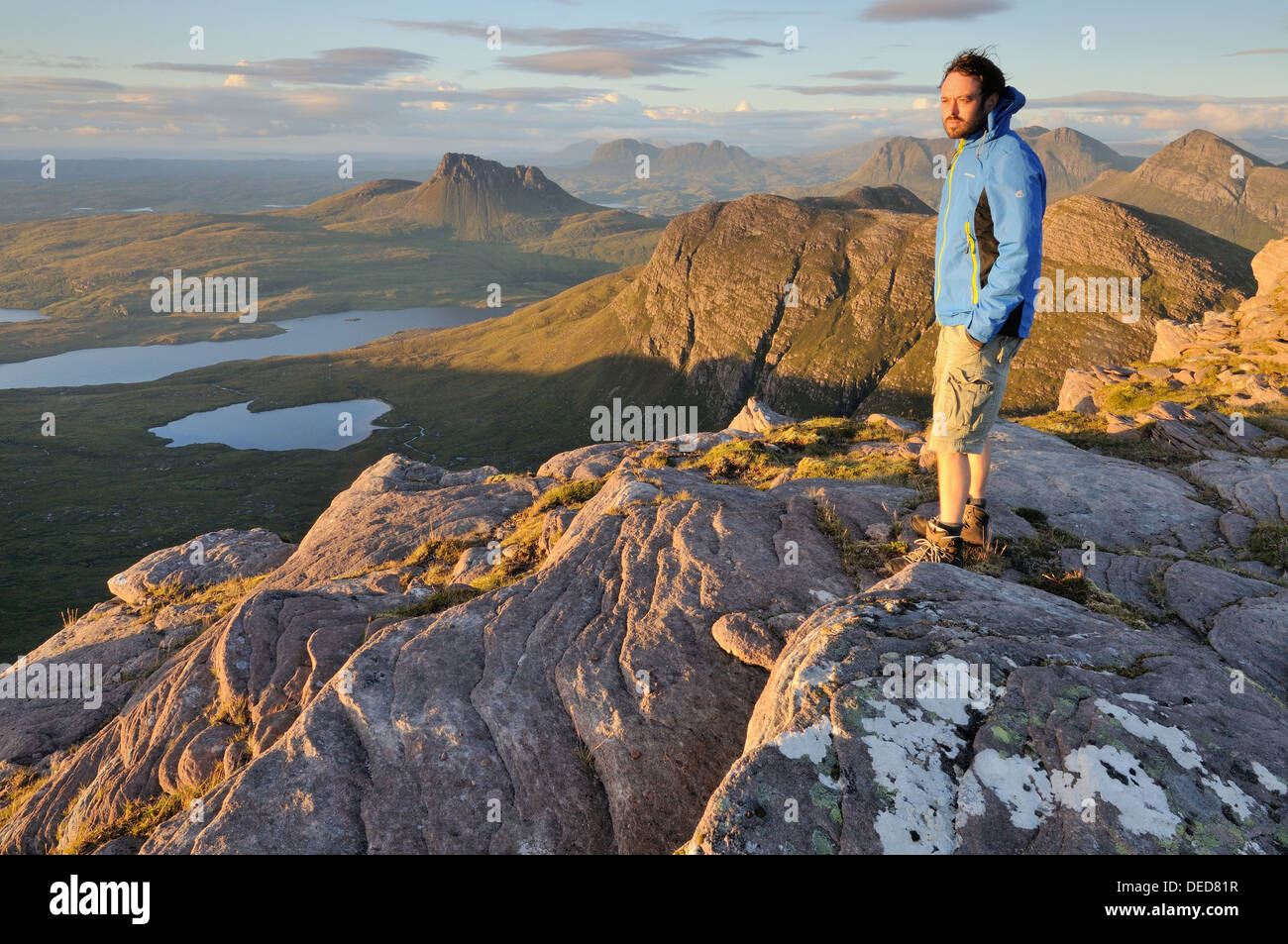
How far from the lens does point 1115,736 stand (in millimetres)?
7125

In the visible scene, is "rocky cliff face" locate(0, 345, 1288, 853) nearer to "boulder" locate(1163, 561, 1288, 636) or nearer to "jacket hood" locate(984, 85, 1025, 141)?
"boulder" locate(1163, 561, 1288, 636)

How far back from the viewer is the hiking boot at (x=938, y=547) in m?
12.2

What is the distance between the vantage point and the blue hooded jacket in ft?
32.0

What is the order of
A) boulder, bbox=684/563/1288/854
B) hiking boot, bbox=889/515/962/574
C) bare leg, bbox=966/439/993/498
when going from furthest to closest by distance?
1. hiking boot, bbox=889/515/962/574
2. bare leg, bbox=966/439/993/498
3. boulder, bbox=684/563/1288/854

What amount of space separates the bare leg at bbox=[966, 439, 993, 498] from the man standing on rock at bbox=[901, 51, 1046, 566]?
24cm

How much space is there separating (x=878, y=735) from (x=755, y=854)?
2079 mm

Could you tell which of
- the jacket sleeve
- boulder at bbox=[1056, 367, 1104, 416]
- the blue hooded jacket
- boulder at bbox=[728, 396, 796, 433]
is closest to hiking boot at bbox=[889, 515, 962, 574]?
the blue hooded jacket

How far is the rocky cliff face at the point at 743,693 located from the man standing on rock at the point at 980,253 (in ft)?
9.14

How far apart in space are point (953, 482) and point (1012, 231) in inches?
168

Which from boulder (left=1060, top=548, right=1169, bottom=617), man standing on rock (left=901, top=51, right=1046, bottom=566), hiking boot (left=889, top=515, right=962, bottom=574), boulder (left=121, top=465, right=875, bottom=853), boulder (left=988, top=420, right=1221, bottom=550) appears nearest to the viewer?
man standing on rock (left=901, top=51, right=1046, bottom=566)

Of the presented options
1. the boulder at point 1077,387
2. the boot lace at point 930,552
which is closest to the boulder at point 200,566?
the boot lace at point 930,552

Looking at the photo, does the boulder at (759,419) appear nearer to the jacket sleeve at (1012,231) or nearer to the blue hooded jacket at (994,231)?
the blue hooded jacket at (994,231)
